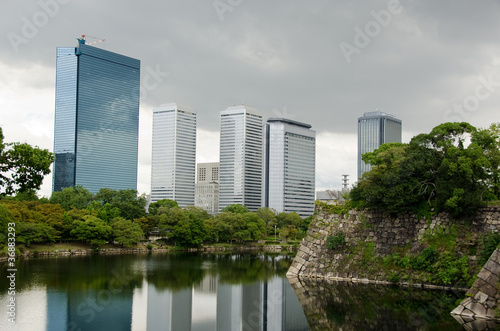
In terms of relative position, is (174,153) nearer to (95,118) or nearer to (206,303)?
(95,118)

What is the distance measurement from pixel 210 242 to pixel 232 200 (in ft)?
326

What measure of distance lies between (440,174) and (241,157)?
149320 mm

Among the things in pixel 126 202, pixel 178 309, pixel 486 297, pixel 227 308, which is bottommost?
pixel 227 308

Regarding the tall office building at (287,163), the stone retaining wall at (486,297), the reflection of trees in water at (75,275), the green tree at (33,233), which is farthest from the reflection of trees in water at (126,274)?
the tall office building at (287,163)

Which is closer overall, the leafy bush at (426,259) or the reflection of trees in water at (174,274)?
the leafy bush at (426,259)

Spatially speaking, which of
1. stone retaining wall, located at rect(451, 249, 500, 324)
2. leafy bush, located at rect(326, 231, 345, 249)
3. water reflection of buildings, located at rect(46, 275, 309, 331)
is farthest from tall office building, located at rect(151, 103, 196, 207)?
stone retaining wall, located at rect(451, 249, 500, 324)

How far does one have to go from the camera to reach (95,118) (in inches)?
5374

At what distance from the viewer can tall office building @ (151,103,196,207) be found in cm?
18512

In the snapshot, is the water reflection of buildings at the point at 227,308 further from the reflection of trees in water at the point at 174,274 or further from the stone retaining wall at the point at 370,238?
the stone retaining wall at the point at 370,238

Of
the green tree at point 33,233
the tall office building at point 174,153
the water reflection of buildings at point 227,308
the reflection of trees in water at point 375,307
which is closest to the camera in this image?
the reflection of trees in water at point 375,307

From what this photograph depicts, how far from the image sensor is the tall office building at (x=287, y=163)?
177m

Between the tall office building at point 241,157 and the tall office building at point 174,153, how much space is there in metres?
13.3

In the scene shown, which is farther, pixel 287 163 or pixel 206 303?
pixel 287 163

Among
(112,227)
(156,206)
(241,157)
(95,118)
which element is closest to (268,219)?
(156,206)
